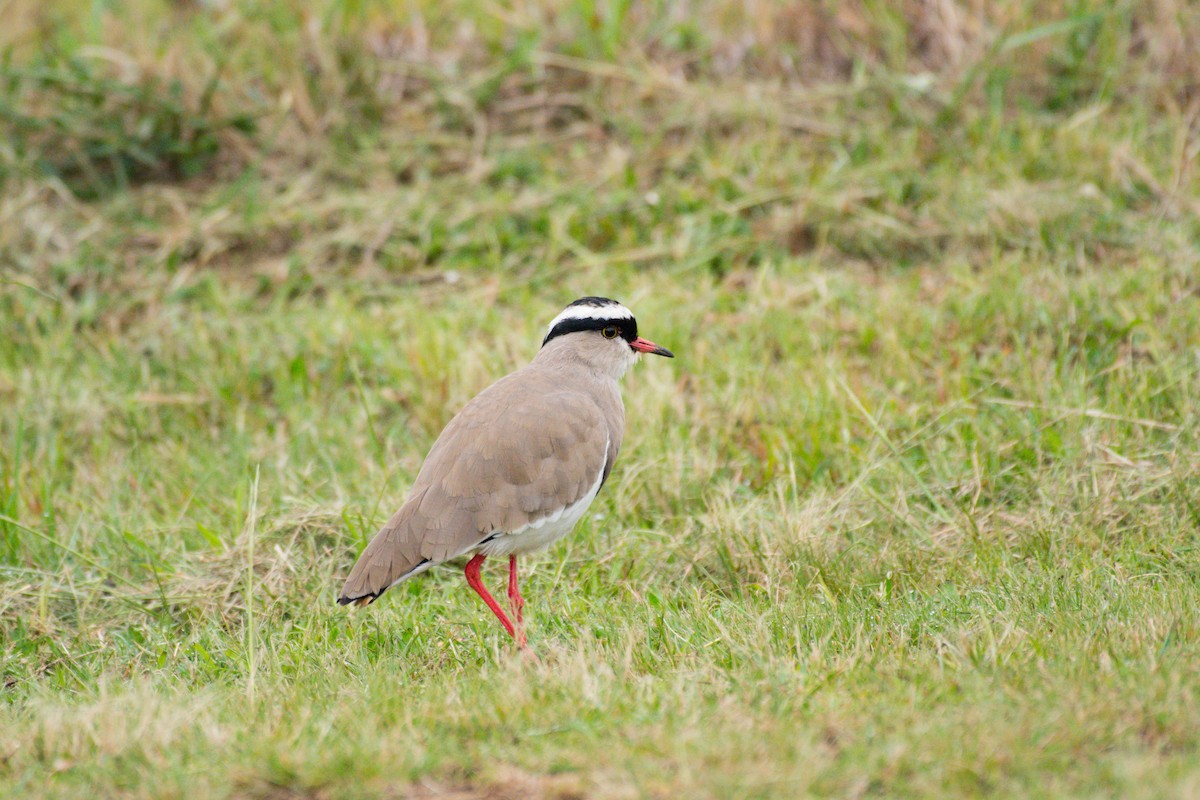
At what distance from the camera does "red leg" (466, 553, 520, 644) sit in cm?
477

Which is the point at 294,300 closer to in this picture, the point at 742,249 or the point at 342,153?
the point at 342,153

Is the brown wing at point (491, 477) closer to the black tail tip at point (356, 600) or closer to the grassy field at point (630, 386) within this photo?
the black tail tip at point (356, 600)

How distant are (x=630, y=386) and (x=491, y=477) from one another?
6.69ft

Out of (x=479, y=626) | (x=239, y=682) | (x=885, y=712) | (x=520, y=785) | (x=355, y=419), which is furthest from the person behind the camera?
(x=355, y=419)

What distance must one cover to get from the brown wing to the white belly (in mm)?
33

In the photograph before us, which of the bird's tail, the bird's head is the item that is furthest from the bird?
the bird's head

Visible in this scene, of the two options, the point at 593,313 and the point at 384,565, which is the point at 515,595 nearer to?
the point at 384,565

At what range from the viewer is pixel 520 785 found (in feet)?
10.8

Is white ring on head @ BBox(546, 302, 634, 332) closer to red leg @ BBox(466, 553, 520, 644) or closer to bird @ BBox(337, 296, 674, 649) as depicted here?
bird @ BBox(337, 296, 674, 649)

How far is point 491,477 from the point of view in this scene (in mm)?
4945

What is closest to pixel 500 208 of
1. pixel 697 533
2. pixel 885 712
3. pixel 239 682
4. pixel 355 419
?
pixel 355 419

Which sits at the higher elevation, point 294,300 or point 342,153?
point 342,153

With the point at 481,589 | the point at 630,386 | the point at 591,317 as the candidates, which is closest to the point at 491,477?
the point at 481,589

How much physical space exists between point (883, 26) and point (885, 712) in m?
6.79
